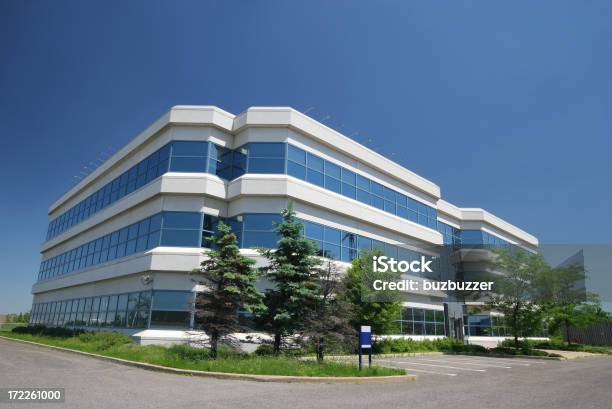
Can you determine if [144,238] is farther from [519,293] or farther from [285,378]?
[519,293]

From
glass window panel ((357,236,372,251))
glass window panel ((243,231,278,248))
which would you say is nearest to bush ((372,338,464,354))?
glass window panel ((357,236,372,251))

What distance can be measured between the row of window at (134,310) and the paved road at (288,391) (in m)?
5.57

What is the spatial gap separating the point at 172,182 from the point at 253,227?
220 inches

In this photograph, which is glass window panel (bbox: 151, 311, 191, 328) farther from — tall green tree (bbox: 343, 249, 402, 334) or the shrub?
tall green tree (bbox: 343, 249, 402, 334)

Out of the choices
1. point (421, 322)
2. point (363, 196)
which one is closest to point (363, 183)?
point (363, 196)

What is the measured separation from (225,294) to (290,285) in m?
2.66

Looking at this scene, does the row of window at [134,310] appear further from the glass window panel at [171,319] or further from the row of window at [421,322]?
the row of window at [421,322]

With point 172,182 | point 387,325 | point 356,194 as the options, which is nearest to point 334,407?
point 387,325

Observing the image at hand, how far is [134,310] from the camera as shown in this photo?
81.9 ft

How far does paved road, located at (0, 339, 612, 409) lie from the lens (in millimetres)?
9164

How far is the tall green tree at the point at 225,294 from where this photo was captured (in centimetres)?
1656

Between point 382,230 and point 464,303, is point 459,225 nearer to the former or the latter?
point 464,303

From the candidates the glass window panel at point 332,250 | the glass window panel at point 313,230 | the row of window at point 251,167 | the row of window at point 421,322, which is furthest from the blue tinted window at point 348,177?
the row of window at point 421,322

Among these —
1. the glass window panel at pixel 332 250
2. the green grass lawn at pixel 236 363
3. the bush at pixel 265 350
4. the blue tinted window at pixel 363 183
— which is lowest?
the green grass lawn at pixel 236 363
